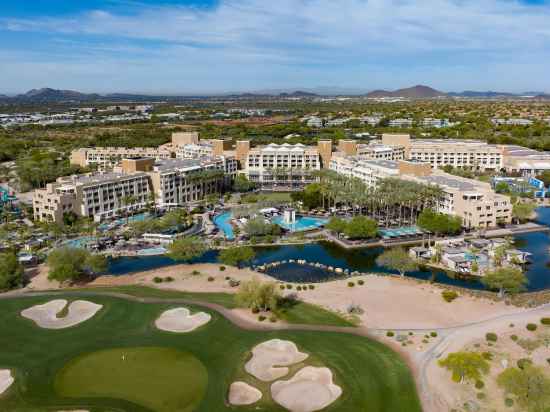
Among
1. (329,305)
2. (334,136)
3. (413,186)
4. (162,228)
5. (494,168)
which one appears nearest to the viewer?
(329,305)

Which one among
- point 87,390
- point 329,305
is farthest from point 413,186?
point 87,390

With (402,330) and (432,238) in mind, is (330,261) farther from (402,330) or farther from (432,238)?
(402,330)

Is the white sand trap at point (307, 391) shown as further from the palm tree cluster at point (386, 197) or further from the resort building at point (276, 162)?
the resort building at point (276, 162)

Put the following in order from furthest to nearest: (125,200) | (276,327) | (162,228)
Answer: (125,200) → (162,228) → (276,327)

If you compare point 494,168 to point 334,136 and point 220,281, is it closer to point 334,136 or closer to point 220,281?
point 334,136

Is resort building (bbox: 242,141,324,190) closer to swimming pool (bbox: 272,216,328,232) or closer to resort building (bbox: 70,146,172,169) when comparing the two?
resort building (bbox: 70,146,172,169)

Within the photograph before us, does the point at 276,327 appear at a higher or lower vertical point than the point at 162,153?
lower
